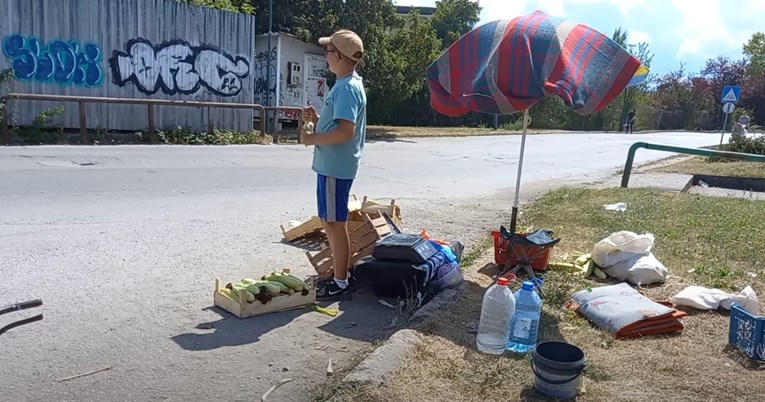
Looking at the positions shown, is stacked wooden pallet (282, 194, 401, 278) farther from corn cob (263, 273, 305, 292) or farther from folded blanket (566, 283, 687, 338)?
folded blanket (566, 283, 687, 338)

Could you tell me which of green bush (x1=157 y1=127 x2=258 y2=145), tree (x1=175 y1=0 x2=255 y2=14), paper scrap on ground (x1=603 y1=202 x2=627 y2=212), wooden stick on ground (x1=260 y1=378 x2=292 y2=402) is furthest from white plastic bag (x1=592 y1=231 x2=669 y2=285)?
tree (x1=175 y1=0 x2=255 y2=14)

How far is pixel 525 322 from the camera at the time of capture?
420 cm

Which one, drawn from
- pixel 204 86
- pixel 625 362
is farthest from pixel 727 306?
pixel 204 86

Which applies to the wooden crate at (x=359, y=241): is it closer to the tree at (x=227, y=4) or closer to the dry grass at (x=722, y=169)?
the dry grass at (x=722, y=169)

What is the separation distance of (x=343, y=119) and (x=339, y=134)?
11 centimetres

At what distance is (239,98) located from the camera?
19922 mm

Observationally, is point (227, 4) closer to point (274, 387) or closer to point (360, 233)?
point (360, 233)

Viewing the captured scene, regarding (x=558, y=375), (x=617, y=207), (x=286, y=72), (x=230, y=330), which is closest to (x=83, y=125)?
(x=286, y=72)

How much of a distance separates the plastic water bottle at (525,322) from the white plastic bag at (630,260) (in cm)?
181

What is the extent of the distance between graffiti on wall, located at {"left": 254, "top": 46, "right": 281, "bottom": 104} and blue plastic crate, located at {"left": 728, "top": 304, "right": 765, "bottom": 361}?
20.7m

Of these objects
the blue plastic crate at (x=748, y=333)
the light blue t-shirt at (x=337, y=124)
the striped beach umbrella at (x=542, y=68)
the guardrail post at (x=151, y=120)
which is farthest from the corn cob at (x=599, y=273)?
the guardrail post at (x=151, y=120)

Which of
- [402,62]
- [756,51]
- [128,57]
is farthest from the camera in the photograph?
[756,51]

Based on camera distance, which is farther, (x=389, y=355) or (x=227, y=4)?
(x=227, y=4)

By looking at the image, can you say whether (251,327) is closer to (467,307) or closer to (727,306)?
(467,307)
